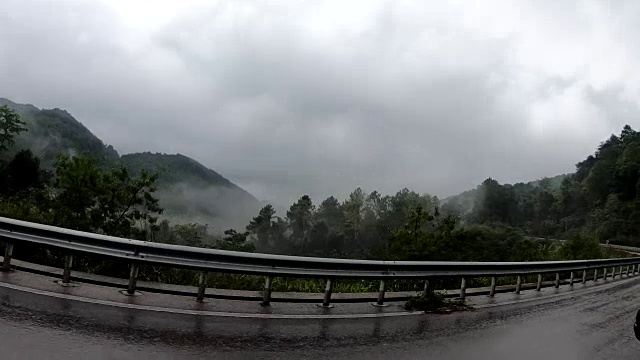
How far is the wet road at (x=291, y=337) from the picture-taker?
5.05m

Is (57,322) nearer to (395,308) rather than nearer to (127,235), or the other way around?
(395,308)

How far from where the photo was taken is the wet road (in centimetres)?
505

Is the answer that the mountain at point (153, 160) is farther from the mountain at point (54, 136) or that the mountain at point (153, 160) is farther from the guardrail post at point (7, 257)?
the guardrail post at point (7, 257)

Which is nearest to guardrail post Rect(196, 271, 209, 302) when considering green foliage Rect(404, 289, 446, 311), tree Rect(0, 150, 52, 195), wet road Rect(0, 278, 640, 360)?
wet road Rect(0, 278, 640, 360)

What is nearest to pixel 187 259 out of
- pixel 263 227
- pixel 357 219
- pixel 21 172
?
pixel 21 172

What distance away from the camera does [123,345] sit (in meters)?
5.14

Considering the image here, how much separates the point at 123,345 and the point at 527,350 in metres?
5.14

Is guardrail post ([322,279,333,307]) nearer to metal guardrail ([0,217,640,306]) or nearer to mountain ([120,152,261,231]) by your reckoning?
metal guardrail ([0,217,640,306])

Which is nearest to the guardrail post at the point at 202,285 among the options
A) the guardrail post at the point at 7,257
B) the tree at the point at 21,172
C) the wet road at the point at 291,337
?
the wet road at the point at 291,337

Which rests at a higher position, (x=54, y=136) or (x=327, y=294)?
(x=54, y=136)

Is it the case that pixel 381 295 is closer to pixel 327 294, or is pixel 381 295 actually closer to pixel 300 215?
pixel 327 294

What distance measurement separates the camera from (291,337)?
6.31m

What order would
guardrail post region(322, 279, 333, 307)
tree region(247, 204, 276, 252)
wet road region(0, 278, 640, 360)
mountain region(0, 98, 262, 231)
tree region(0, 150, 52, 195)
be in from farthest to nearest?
1. mountain region(0, 98, 262, 231)
2. tree region(247, 204, 276, 252)
3. tree region(0, 150, 52, 195)
4. guardrail post region(322, 279, 333, 307)
5. wet road region(0, 278, 640, 360)

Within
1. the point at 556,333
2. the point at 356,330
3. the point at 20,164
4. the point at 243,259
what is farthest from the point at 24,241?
the point at 20,164
